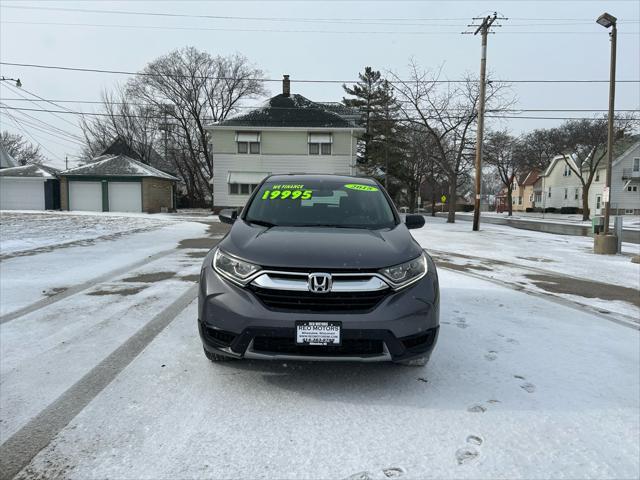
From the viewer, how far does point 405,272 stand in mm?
3098

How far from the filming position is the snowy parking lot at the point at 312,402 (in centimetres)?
237

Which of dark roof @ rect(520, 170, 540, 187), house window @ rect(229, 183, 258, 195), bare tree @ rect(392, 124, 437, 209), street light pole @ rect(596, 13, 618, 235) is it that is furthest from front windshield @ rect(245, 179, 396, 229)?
dark roof @ rect(520, 170, 540, 187)

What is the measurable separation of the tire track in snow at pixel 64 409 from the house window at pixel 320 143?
28935 millimetres

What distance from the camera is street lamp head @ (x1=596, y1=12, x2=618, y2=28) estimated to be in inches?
511

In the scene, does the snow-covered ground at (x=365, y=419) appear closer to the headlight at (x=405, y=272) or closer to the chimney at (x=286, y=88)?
the headlight at (x=405, y=272)

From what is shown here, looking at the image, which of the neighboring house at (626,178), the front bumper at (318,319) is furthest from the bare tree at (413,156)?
the front bumper at (318,319)

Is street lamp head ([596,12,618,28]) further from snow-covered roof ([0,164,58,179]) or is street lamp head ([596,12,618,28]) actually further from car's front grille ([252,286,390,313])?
snow-covered roof ([0,164,58,179])

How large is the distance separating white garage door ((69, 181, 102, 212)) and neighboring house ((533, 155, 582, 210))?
49.9 meters

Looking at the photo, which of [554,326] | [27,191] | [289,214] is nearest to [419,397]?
[289,214]

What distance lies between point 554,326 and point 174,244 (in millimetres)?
10140

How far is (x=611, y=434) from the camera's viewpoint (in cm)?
271

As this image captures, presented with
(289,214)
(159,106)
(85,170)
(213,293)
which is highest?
(159,106)

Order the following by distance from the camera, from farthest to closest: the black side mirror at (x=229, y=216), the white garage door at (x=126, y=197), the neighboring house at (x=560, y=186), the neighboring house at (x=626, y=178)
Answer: the neighboring house at (x=560, y=186) → the neighboring house at (x=626, y=178) → the white garage door at (x=126, y=197) → the black side mirror at (x=229, y=216)

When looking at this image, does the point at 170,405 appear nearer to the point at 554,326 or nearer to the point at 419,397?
the point at 419,397
